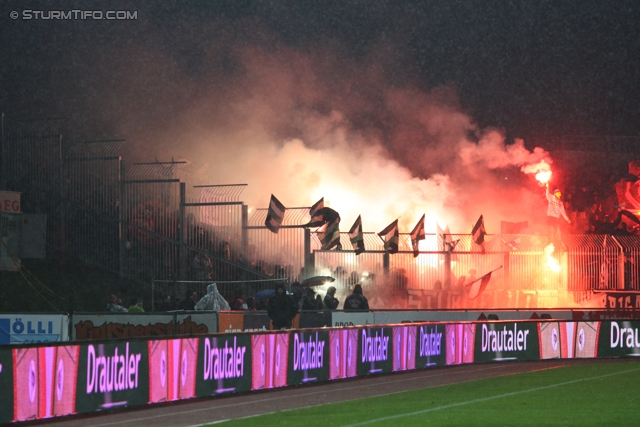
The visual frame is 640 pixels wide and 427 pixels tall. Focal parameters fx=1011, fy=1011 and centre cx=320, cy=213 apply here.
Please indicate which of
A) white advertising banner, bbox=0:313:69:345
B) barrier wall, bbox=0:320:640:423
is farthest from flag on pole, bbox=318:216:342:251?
white advertising banner, bbox=0:313:69:345

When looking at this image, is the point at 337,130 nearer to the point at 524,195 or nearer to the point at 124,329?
the point at 524,195

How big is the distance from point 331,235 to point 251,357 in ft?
45.1

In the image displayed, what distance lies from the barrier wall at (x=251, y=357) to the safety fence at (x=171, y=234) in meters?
6.46

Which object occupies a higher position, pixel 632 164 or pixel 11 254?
pixel 632 164

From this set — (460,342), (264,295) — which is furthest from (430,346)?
(264,295)

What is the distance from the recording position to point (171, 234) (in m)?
30.2

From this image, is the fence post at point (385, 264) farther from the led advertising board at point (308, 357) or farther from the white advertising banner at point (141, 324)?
the led advertising board at point (308, 357)

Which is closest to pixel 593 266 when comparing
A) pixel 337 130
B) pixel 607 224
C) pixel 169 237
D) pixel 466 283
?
pixel 466 283

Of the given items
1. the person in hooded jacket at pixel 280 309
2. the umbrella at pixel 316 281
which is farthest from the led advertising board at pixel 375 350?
the umbrella at pixel 316 281

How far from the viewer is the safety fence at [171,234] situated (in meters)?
29.6

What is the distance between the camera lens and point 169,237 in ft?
98.6

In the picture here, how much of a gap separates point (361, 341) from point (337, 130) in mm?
28507

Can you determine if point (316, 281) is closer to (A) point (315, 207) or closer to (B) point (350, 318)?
(A) point (315, 207)

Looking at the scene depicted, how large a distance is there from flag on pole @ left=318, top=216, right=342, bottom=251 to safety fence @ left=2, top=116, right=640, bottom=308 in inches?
12.7
